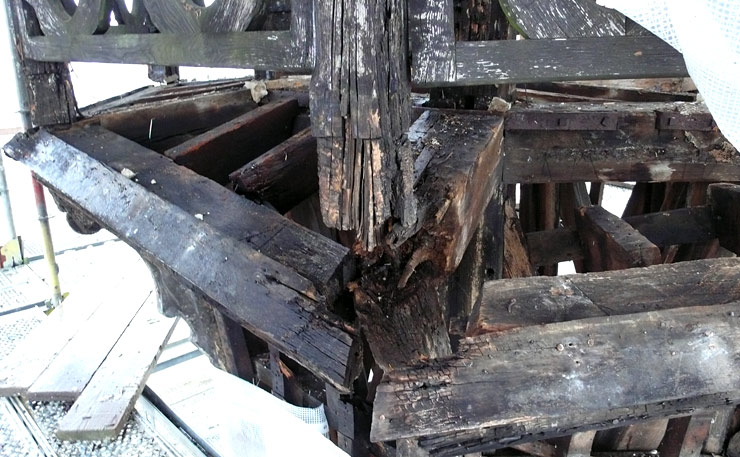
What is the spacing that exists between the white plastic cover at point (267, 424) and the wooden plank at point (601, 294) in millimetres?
808

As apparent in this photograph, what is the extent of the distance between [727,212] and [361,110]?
2172mm

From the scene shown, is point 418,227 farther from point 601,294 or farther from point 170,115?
point 170,115

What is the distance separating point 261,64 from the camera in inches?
63.4

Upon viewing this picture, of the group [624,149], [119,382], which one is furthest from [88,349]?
[624,149]

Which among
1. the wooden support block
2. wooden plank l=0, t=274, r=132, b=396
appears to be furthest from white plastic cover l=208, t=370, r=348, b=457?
wooden plank l=0, t=274, r=132, b=396

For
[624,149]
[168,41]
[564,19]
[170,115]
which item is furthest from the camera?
[170,115]

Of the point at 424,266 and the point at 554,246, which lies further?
the point at 554,246

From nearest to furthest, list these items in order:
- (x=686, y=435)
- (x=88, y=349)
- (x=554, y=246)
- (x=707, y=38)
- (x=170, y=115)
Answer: (x=707, y=38)
(x=686, y=435)
(x=554, y=246)
(x=170, y=115)
(x=88, y=349)

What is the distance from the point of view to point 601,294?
159 cm

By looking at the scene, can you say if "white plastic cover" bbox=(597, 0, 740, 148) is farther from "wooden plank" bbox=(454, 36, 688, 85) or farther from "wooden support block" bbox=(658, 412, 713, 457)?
"wooden support block" bbox=(658, 412, 713, 457)

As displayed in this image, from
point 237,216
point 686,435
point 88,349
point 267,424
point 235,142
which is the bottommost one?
point 88,349

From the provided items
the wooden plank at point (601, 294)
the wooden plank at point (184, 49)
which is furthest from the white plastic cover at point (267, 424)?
the wooden plank at point (184, 49)

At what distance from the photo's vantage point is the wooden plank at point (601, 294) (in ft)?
4.92

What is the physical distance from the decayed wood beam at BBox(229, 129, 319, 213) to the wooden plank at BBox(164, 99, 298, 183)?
31 centimetres
